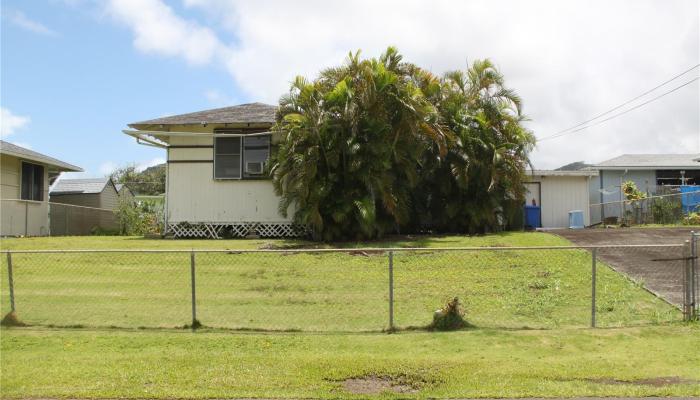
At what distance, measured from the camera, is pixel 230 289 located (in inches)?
422

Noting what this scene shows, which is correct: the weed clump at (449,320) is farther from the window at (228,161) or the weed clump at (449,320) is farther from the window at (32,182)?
the window at (32,182)

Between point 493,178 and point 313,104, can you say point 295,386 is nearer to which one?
point 313,104

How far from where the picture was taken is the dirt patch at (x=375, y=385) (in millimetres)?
5961

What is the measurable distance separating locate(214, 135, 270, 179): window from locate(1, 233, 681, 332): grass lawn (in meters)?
6.06

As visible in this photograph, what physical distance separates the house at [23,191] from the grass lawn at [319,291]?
26.5 ft

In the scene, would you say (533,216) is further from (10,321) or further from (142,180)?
(142,180)

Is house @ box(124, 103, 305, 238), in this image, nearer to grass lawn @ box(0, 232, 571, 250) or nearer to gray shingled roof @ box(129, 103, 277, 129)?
gray shingled roof @ box(129, 103, 277, 129)

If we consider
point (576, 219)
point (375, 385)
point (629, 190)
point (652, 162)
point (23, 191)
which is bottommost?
point (375, 385)

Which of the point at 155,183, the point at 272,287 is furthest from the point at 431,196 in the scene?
the point at 155,183

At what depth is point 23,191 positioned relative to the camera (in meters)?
22.2

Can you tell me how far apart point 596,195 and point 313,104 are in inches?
725

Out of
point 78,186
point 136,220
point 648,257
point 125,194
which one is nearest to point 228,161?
point 136,220

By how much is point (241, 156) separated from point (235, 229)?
2.44 m

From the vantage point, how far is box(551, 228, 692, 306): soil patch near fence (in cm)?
1069
